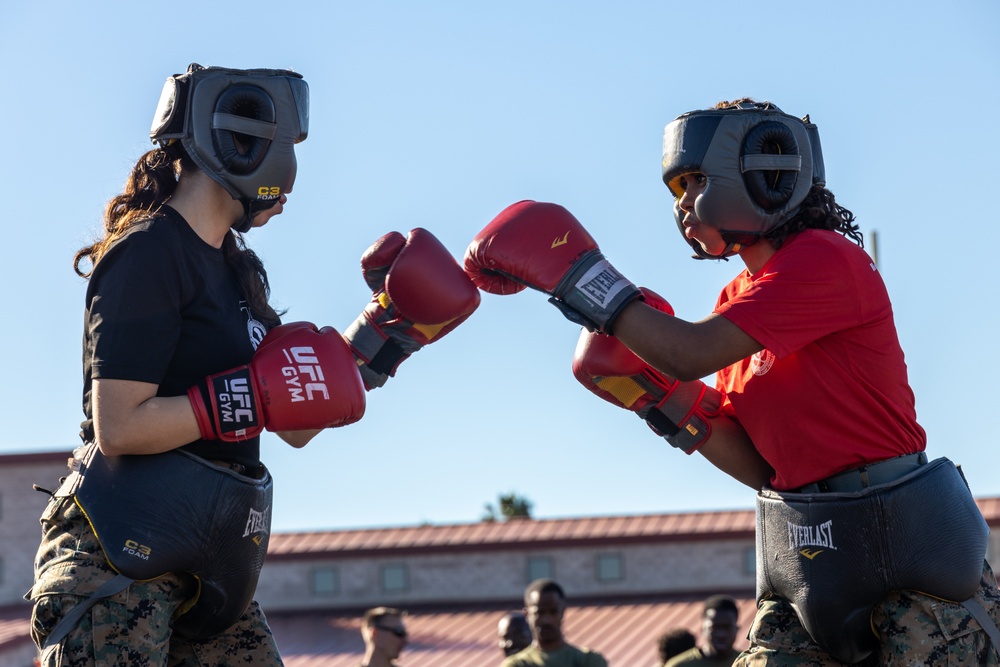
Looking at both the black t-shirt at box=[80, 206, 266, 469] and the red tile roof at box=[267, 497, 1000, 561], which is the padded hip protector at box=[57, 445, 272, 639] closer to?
the black t-shirt at box=[80, 206, 266, 469]

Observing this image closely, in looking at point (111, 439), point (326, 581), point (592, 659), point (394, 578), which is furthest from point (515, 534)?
point (111, 439)

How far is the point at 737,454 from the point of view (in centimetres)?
446

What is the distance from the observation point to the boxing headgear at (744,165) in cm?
Answer: 421

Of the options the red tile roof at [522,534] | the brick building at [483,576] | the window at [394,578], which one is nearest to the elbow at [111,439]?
the brick building at [483,576]

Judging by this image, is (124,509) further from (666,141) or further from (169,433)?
(666,141)

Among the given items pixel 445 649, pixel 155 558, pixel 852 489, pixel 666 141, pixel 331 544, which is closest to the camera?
pixel 155 558

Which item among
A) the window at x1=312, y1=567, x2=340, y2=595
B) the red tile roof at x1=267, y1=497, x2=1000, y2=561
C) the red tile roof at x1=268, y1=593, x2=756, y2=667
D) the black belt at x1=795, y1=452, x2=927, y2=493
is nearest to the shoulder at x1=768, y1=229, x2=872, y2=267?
the black belt at x1=795, y1=452, x2=927, y2=493

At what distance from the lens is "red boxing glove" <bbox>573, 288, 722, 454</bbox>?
176 inches

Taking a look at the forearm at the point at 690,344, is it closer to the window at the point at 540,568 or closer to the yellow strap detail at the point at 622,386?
the yellow strap detail at the point at 622,386

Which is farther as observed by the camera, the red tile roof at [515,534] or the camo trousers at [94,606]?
the red tile roof at [515,534]

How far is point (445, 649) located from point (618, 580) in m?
2.52

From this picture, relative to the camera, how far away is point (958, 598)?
3930mm

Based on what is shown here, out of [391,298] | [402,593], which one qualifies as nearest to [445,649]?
[402,593]

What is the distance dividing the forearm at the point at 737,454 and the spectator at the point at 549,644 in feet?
12.9
